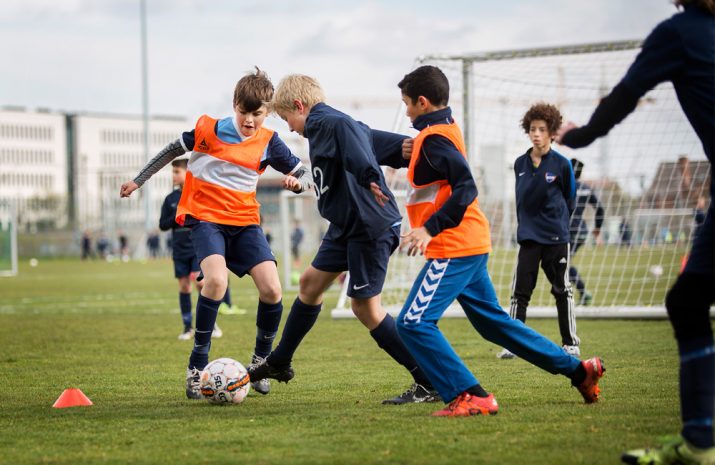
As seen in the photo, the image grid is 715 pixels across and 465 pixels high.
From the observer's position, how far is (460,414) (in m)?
5.39

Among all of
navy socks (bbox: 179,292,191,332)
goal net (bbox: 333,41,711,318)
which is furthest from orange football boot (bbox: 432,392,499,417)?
goal net (bbox: 333,41,711,318)

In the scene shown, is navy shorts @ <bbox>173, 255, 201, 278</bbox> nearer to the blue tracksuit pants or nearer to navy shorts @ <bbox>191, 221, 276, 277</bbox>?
navy shorts @ <bbox>191, 221, 276, 277</bbox>

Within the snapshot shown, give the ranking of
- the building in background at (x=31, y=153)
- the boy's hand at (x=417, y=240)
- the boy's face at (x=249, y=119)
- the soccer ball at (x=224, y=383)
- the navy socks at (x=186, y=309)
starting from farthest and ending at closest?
the building in background at (x=31, y=153)
the navy socks at (x=186, y=309)
the boy's face at (x=249, y=119)
the soccer ball at (x=224, y=383)
the boy's hand at (x=417, y=240)

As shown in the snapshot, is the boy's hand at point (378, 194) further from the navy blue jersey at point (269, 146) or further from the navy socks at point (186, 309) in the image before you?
the navy socks at point (186, 309)

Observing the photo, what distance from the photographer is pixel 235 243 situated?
687 centimetres

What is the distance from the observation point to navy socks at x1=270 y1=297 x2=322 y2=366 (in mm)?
6351

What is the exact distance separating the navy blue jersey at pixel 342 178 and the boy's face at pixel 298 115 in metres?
0.07

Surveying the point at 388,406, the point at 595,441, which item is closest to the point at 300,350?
the point at 388,406

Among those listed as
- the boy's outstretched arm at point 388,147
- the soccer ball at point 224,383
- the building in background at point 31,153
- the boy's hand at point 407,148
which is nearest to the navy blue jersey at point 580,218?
the boy's outstretched arm at point 388,147

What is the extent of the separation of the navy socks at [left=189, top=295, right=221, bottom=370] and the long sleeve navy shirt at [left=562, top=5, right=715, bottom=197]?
335 cm

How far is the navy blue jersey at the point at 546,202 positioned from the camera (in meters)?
8.73

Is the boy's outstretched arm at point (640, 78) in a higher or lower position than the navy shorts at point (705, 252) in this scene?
higher

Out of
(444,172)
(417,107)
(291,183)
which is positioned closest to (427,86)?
(417,107)

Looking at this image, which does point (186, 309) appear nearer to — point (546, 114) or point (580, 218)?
point (546, 114)
